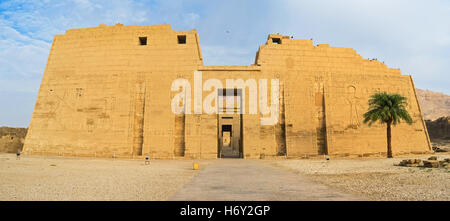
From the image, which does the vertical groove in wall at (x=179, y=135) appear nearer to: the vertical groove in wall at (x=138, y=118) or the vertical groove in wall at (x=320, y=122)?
the vertical groove in wall at (x=138, y=118)

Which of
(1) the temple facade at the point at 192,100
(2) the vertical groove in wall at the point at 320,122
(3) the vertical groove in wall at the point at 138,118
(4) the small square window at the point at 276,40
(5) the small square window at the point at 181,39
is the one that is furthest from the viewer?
(4) the small square window at the point at 276,40

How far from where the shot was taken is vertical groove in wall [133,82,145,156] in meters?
23.1

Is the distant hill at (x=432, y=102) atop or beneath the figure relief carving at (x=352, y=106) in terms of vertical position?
atop

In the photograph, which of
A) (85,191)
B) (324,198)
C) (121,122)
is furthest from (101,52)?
(324,198)

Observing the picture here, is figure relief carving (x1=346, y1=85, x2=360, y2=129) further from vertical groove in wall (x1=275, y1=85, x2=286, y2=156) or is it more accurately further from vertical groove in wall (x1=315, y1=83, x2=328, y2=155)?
vertical groove in wall (x1=275, y1=85, x2=286, y2=156)

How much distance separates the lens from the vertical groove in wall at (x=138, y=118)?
2312cm

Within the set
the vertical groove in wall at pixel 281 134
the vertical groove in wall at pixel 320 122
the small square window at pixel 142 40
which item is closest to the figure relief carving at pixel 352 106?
the vertical groove in wall at pixel 320 122

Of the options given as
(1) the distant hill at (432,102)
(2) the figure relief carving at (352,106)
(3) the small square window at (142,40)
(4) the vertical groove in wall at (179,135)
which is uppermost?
(1) the distant hill at (432,102)

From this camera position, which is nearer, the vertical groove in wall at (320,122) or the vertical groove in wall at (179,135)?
the vertical groove in wall at (179,135)

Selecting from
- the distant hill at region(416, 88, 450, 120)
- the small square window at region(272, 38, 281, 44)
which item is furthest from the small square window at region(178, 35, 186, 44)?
the distant hill at region(416, 88, 450, 120)

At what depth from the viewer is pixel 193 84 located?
23.5 metres

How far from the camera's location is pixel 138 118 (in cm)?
2377

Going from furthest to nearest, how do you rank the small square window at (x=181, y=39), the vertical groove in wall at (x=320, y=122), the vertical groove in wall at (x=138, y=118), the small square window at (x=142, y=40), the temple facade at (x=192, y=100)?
the small square window at (x=142, y=40) → the small square window at (x=181, y=39) → the vertical groove in wall at (x=320, y=122) → the vertical groove in wall at (x=138, y=118) → the temple facade at (x=192, y=100)
